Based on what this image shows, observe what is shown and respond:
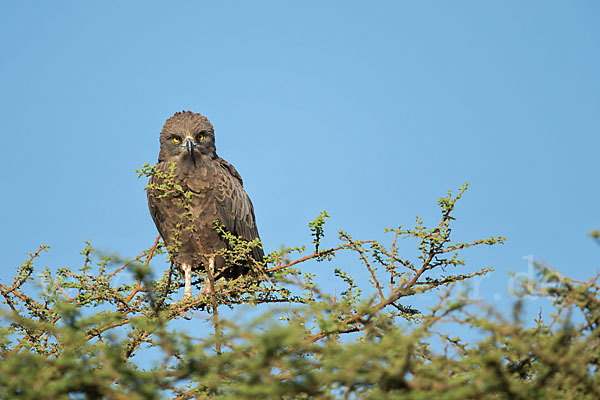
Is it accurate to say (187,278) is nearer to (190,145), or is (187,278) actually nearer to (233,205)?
(233,205)

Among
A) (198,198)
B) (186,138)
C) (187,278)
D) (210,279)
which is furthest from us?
(186,138)

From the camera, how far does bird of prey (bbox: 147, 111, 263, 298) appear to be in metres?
9.12

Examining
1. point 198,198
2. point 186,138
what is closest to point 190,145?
point 186,138

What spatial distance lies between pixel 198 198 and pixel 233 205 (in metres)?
0.53

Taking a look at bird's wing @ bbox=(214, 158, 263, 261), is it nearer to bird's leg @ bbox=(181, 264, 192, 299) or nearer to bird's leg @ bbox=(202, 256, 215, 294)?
bird's leg @ bbox=(181, 264, 192, 299)

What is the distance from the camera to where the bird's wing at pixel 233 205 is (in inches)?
368

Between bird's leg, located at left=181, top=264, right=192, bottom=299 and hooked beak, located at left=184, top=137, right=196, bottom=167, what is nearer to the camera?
bird's leg, located at left=181, top=264, right=192, bottom=299

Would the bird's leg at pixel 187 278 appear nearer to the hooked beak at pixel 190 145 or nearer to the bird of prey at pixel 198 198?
the bird of prey at pixel 198 198

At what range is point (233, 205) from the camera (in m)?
9.52

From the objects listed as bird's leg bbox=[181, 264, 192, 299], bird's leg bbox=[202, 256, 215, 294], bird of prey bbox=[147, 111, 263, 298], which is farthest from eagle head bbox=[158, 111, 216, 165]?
bird's leg bbox=[202, 256, 215, 294]

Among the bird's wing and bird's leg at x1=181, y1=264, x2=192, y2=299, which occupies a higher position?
the bird's wing

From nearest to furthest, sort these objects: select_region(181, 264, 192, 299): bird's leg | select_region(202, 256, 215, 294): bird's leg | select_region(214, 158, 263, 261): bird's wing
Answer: select_region(202, 256, 215, 294): bird's leg < select_region(181, 264, 192, 299): bird's leg < select_region(214, 158, 263, 261): bird's wing

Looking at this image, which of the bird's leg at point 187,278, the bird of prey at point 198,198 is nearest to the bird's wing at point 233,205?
the bird of prey at point 198,198

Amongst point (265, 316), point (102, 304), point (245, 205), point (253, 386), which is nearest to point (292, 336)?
point (253, 386)
